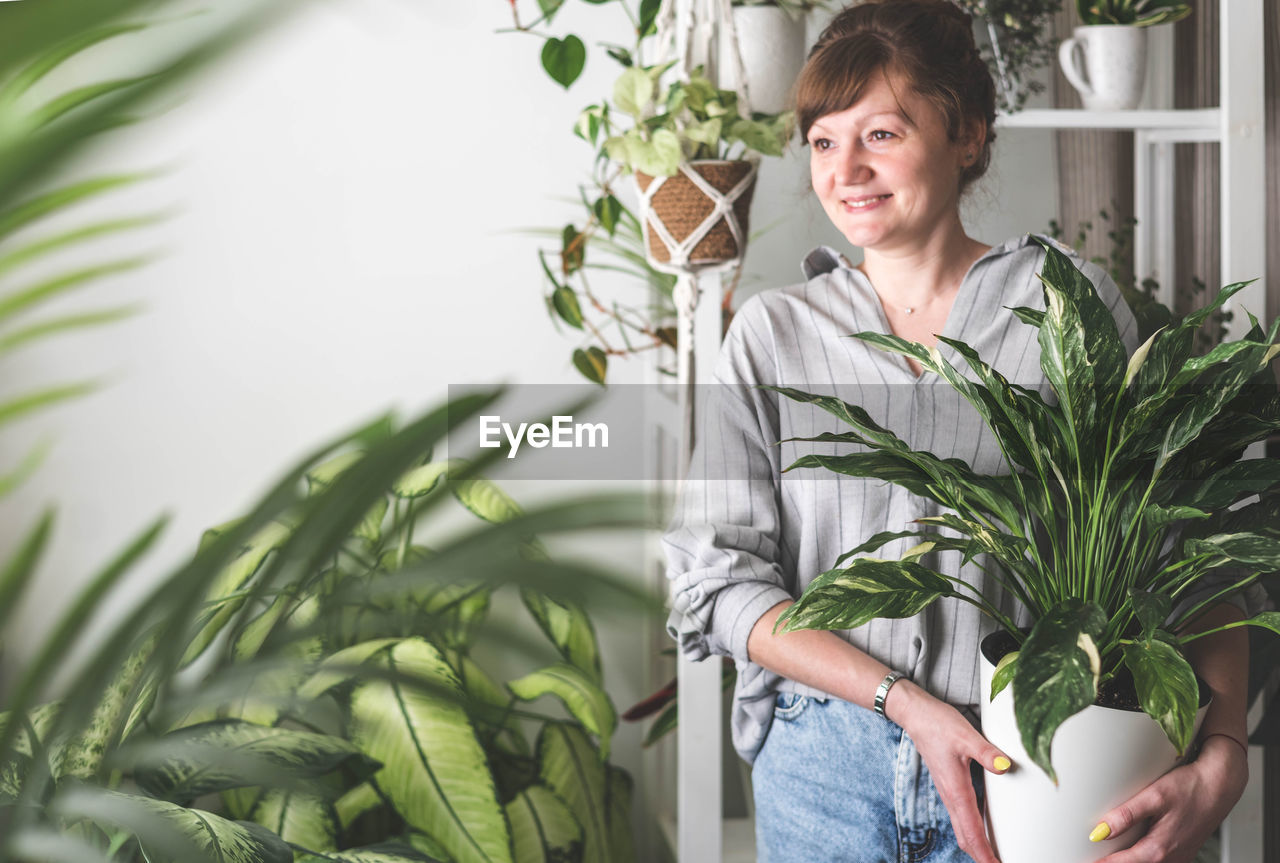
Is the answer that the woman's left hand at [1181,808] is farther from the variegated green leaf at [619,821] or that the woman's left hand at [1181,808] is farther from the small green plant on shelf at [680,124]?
the variegated green leaf at [619,821]

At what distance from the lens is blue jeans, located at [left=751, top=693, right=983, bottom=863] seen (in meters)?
1.03

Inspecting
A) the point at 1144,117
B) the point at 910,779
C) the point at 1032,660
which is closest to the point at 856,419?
the point at 1032,660

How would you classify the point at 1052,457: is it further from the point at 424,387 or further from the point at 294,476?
the point at 424,387

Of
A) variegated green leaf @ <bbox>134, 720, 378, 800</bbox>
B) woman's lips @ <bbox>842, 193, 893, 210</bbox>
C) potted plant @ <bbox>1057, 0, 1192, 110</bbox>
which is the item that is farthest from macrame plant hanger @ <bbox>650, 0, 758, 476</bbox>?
variegated green leaf @ <bbox>134, 720, 378, 800</bbox>

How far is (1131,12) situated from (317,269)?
1464 mm

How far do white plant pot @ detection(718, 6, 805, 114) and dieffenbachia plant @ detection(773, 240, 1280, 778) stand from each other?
0.64 metres

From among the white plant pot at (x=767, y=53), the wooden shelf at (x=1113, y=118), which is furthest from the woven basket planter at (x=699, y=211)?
the wooden shelf at (x=1113, y=118)

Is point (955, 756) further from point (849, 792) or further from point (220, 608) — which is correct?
point (220, 608)

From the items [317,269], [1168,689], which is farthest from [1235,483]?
[317,269]

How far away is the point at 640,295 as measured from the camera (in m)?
2.04

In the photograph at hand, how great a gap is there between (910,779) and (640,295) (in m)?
1.22

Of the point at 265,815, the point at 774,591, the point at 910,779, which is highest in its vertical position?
the point at 774,591

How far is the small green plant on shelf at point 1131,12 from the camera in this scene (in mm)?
1387

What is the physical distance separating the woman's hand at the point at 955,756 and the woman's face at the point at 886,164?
0.49 meters
